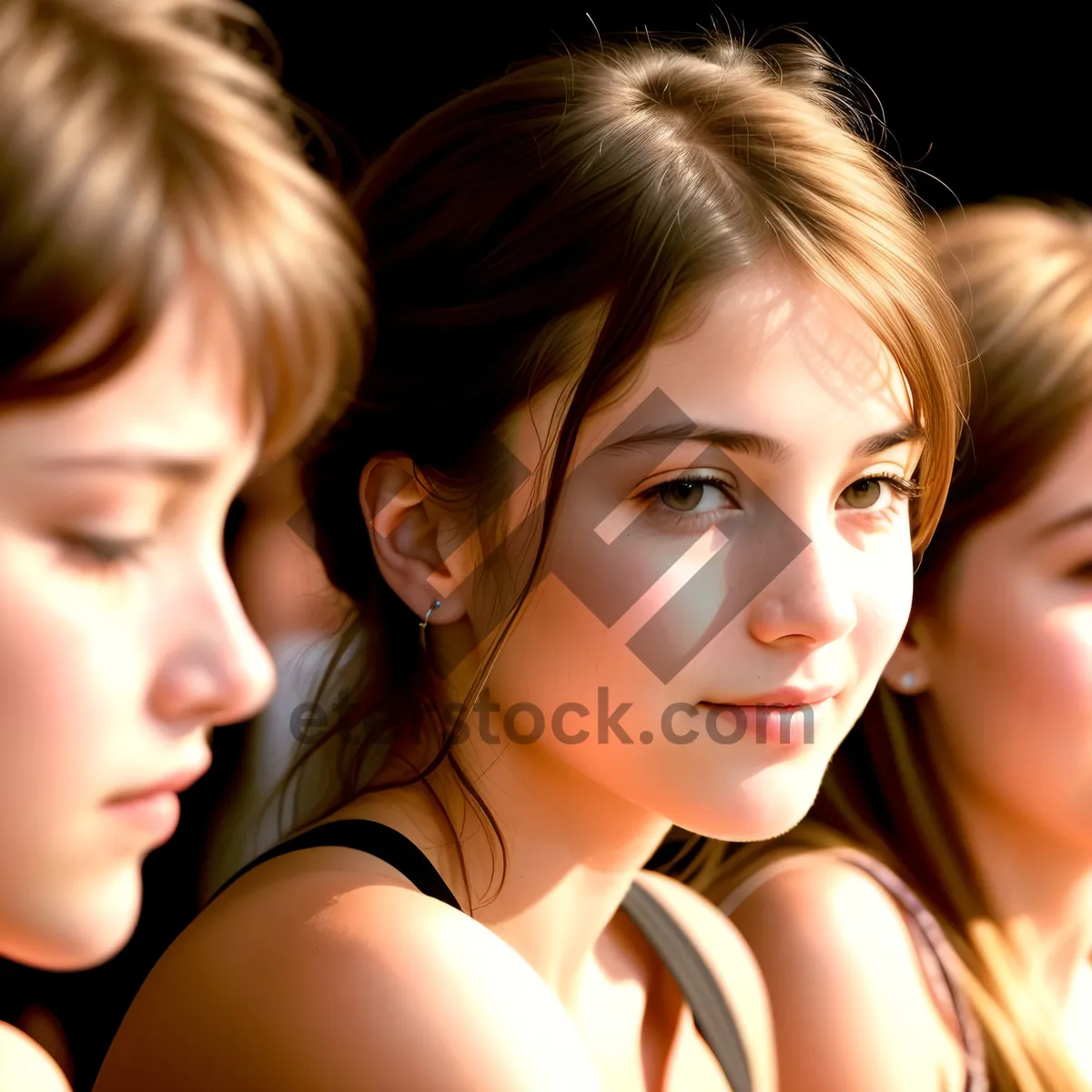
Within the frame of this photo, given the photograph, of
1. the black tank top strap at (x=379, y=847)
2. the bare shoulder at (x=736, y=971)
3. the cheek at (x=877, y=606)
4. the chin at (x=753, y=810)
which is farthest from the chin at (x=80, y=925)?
the bare shoulder at (x=736, y=971)

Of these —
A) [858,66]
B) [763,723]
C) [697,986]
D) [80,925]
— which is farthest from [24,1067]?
[858,66]

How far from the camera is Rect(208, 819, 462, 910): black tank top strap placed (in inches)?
35.4

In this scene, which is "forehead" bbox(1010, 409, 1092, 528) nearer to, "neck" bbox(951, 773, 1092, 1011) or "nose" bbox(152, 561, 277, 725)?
"neck" bbox(951, 773, 1092, 1011)

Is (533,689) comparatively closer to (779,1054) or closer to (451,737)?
(451,737)

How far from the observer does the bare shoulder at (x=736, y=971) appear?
3.68ft

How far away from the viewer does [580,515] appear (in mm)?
902

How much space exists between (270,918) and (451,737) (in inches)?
6.7

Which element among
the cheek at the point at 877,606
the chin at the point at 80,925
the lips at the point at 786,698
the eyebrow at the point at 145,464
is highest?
the eyebrow at the point at 145,464

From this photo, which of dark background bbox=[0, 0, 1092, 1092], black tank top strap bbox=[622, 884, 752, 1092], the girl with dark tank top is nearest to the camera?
the girl with dark tank top

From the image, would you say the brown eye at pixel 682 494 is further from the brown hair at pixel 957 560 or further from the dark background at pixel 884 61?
the dark background at pixel 884 61

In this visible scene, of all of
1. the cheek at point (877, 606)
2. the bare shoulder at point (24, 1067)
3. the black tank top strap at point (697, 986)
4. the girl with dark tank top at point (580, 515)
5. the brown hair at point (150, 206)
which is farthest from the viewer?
the black tank top strap at point (697, 986)

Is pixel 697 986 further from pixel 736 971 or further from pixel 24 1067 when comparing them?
pixel 24 1067

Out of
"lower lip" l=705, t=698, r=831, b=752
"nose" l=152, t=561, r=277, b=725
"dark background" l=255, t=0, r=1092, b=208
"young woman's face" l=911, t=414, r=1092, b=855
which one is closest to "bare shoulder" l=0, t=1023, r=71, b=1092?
"nose" l=152, t=561, r=277, b=725

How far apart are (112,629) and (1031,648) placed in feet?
2.46
